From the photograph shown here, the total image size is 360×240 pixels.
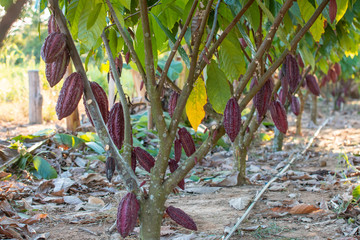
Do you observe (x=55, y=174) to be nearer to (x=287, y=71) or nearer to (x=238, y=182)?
(x=238, y=182)

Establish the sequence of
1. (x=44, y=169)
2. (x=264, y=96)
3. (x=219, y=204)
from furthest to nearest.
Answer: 1. (x=44, y=169)
2. (x=219, y=204)
3. (x=264, y=96)

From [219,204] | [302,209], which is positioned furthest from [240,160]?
[302,209]

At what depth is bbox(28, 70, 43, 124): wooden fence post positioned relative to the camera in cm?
508

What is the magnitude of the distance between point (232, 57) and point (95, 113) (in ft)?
1.51

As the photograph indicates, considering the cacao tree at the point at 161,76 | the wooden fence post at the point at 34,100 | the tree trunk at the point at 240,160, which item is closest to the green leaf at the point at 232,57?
the cacao tree at the point at 161,76

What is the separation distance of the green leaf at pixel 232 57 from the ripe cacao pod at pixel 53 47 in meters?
0.49

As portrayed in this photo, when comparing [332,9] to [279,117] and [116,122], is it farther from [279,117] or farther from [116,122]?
[116,122]

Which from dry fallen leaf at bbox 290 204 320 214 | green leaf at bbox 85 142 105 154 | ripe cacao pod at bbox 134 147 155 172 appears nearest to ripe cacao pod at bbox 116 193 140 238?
ripe cacao pod at bbox 134 147 155 172

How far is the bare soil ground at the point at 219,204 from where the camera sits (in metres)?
1.46

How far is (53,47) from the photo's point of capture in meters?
0.94

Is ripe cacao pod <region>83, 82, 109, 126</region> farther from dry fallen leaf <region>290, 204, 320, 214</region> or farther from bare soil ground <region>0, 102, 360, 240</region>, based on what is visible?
dry fallen leaf <region>290, 204, 320, 214</region>

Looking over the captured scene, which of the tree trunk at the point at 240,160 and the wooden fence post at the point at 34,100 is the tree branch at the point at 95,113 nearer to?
the tree trunk at the point at 240,160

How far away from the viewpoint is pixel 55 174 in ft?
8.11

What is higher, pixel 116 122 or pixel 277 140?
pixel 116 122
